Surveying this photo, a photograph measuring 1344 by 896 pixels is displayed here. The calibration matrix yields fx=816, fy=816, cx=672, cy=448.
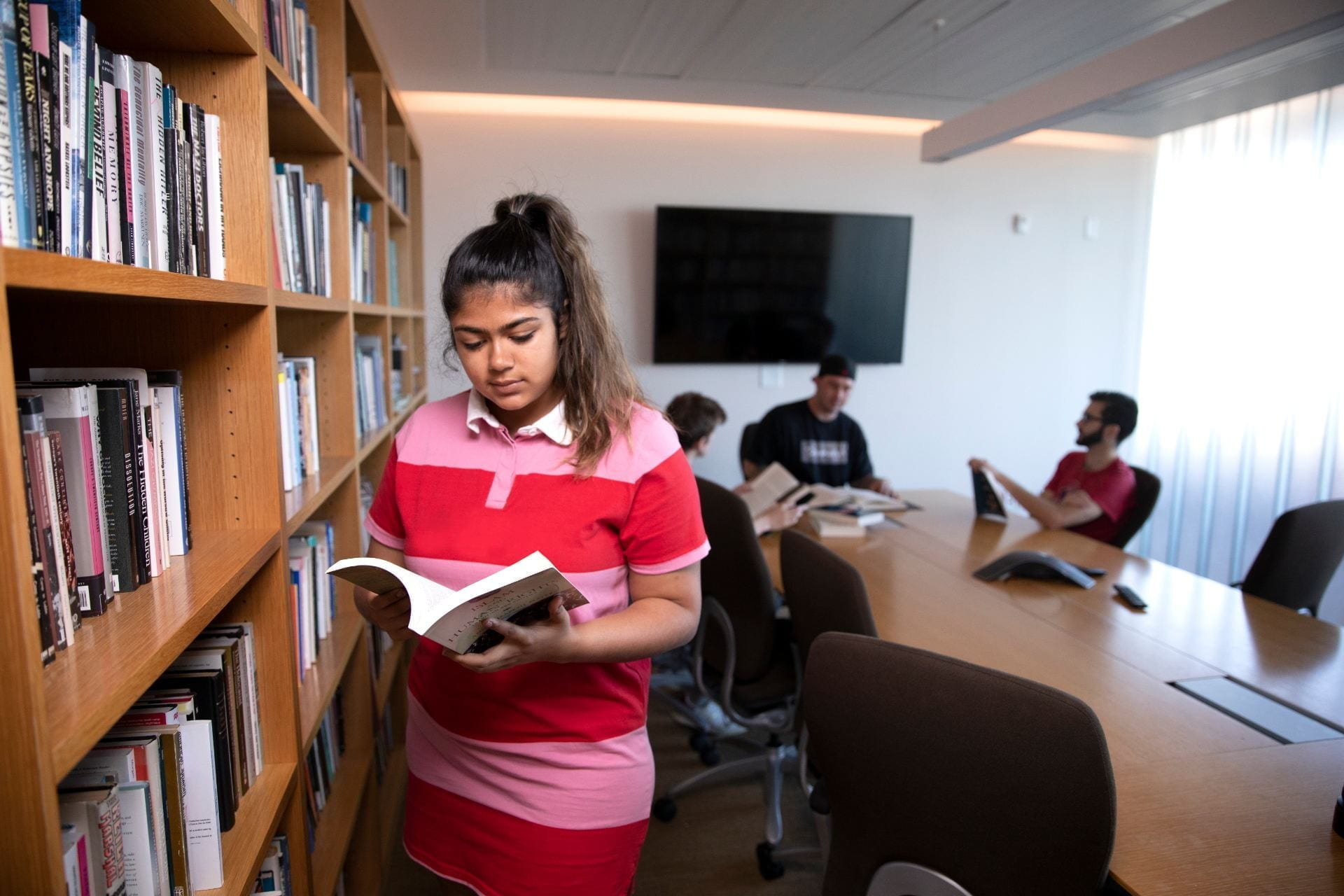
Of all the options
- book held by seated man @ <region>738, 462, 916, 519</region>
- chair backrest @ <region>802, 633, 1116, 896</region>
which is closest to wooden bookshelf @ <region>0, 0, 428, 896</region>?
chair backrest @ <region>802, 633, 1116, 896</region>

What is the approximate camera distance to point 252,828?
1.03 meters

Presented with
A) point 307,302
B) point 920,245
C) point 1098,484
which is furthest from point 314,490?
point 920,245

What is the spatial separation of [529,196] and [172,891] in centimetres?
97

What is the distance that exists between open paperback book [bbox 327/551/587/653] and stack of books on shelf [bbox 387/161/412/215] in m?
2.32

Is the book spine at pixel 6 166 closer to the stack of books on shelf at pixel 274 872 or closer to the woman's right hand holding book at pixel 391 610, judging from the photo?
the woman's right hand holding book at pixel 391 610

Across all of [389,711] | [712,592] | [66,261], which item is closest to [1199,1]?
[712,592]

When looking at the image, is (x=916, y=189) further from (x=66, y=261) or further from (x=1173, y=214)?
(x=66, y=261)

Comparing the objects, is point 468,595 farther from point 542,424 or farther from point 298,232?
point 298,232

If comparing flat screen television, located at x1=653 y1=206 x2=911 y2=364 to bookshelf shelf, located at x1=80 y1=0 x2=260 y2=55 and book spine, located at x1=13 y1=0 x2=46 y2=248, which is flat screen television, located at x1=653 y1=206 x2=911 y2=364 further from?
book spine, located at x1=13 y1=0 x2=46 y2=248

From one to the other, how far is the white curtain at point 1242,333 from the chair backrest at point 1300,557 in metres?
1.49

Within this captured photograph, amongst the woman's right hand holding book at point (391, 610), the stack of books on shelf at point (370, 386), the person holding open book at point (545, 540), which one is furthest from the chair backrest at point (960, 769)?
the stack of books on shelf at point (370, 386)

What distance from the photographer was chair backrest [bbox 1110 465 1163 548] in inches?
116

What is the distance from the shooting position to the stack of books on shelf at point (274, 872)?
115 cm

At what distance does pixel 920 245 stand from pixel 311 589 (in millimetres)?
3975
